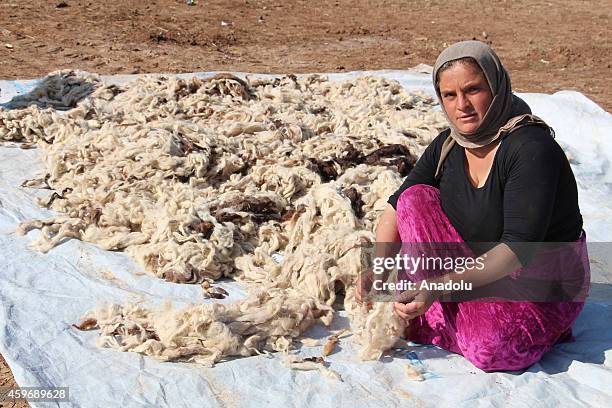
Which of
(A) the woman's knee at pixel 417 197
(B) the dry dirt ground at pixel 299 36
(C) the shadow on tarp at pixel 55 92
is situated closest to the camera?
(A) the woman's knee at pixel 417 197

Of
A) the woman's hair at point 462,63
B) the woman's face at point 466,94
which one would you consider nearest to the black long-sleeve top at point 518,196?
the woman's face at point 466,94

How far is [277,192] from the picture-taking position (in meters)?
3.70

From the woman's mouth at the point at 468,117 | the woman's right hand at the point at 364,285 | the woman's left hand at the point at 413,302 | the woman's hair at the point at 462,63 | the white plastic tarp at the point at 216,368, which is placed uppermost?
the woman's hair at the point at 462,63

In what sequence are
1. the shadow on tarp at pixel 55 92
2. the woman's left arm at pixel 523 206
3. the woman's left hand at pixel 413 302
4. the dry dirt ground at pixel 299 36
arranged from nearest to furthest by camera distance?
the woman's left arm at pixel 523 206, the woman's left hand at pixel 413 302, the shadow on tarp at pixel 55 92, the dry dirt ground at pixel 299 36

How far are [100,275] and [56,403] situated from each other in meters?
0.94

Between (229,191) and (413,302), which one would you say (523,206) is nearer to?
(413,302)

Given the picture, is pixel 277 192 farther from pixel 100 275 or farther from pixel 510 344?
pixel 510 344

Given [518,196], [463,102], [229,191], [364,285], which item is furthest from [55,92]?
[518,196]

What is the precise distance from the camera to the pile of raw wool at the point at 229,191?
103 inches

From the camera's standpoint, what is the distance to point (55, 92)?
17.9 ft

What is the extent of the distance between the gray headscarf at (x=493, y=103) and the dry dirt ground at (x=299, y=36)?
4499mm

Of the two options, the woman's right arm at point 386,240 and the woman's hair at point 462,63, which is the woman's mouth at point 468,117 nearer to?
the woman's hair at point 462,63

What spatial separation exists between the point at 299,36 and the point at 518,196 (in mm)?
6985

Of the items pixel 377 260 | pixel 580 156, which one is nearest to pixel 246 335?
pixel 377 260
